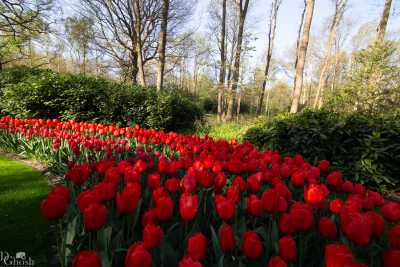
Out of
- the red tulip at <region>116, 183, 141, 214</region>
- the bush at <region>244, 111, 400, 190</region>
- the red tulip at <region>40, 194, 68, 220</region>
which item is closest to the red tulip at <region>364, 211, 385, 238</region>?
the red tulip at <region>116, 183, 141, 214</region>

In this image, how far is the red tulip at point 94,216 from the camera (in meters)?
1.24

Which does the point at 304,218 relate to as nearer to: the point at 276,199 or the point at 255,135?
the point at 276,199

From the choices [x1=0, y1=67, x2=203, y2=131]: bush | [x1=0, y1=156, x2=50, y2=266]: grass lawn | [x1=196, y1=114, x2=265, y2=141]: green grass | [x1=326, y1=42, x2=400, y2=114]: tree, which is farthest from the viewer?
[x1=326, y1=42, x2=400, y2=114]: tree

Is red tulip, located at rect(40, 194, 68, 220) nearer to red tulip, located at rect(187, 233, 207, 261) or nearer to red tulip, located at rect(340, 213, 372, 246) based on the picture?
red tulip, located at rect(187, 233, 207, 261)

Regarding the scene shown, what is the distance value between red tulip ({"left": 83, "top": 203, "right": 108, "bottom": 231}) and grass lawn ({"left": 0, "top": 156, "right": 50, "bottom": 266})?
86 centimetres

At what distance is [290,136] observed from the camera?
5711 mm

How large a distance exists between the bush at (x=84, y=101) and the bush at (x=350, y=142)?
4.97m

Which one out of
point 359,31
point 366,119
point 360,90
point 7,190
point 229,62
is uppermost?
point 359,31

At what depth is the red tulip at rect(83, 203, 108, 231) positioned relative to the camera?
48.6 inches

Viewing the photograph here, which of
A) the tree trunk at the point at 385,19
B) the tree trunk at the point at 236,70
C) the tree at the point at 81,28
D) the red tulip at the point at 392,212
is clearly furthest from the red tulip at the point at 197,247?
the tree at the point at 81,28

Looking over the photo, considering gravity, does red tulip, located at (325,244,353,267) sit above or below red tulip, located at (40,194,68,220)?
above

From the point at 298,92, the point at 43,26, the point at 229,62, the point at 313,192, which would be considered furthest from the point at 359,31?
the point at 313,192

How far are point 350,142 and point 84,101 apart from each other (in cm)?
759

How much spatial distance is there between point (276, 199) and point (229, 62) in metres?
17.3
